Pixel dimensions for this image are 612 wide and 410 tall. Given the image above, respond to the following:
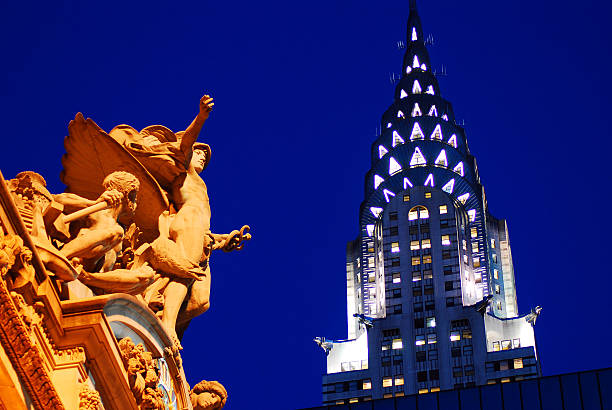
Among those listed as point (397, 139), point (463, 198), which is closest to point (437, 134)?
point (397, 139)

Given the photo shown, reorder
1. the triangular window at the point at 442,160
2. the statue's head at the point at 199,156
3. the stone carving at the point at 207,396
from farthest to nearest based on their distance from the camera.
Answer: the triangular window at the point at 442,160
the statue's head at the point at 199,156
the stone carving at the point at 207,396

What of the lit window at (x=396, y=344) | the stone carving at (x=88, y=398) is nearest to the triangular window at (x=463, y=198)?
the lit window at (x=396, y=344)

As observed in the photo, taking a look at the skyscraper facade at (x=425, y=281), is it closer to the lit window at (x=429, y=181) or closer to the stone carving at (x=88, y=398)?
the lit window at (x=429, y=181)

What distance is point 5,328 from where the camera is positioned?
14945mm

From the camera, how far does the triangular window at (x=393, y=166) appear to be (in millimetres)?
145875

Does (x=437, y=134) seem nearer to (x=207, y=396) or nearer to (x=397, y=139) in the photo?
(x=397, y=139)

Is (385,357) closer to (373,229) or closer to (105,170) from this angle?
(373,229)

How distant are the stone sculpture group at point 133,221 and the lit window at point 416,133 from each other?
125185 mm

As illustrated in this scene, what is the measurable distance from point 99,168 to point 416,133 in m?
129

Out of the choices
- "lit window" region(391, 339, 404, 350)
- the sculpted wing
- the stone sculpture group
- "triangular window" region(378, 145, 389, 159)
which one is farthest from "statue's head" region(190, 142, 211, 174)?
"triangular window" region(378, 145, 389, 159)

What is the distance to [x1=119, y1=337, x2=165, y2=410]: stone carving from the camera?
56.7 ft

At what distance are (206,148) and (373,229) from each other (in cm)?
12008

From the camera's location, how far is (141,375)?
17672 millimetres

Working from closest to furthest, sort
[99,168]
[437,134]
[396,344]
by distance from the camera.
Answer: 1. [99,168]
2. [396,344]
3. [437,134]
